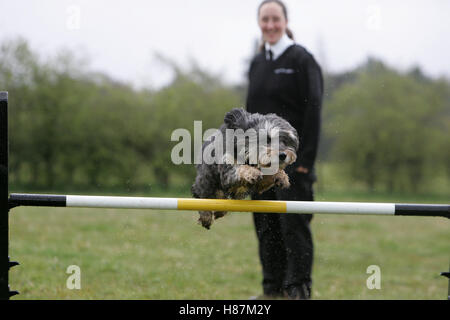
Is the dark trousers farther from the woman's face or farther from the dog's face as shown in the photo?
the woman's face

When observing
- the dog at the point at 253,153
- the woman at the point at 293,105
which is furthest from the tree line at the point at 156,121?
the dog at the point at 253,153

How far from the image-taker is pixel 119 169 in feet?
47.1

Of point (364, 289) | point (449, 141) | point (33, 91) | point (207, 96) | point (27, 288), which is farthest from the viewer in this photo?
point (449, 141)

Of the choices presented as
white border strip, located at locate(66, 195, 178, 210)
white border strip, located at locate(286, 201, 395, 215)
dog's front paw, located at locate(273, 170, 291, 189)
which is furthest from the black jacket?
white border strip, located at locate(66, 195, 178, 210)

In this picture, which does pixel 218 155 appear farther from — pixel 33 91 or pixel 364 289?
pixel 33 91

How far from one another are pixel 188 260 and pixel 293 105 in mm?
2367

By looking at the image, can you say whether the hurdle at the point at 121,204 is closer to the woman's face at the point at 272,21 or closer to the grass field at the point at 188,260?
the grass field at the point at 188,260

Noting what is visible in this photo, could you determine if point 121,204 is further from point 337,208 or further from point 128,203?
point 337,208

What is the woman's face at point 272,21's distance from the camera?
12.3 ft

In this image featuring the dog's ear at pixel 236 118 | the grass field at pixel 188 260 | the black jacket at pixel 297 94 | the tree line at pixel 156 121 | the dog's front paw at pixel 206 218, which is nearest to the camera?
the dog's ear at pixel 236 118

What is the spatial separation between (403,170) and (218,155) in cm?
1996

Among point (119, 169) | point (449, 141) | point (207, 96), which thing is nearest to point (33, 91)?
point (119, 169)

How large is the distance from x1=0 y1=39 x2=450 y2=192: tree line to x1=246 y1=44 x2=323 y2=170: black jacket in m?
7.27

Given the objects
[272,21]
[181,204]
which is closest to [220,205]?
[181,204]
